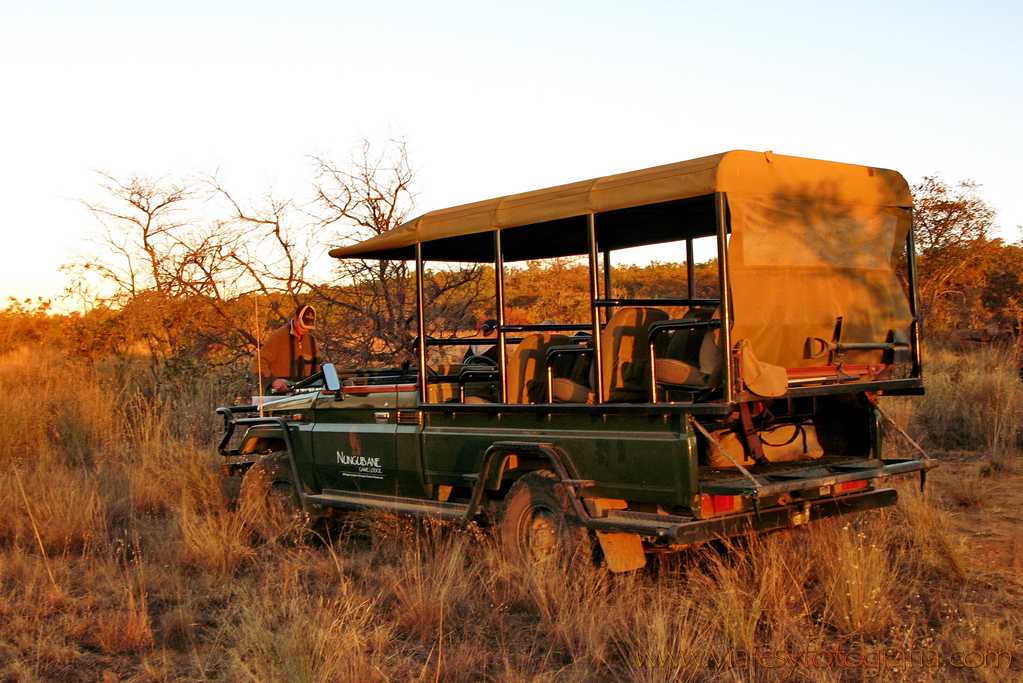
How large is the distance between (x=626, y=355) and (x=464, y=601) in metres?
1.72

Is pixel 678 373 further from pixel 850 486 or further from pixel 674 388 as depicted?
pixel 850 486

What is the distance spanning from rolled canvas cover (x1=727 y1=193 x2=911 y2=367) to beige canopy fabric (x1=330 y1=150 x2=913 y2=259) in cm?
8

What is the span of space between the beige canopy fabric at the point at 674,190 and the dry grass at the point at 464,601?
2.02m

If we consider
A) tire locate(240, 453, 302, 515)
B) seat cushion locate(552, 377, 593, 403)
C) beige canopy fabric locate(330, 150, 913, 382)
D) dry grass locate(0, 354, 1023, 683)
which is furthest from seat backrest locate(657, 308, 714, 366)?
tire locate(240, 453, 302, 515)

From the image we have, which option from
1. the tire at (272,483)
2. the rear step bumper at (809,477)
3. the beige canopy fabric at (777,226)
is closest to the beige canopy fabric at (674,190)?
the beige canopy fabric at (777,226)

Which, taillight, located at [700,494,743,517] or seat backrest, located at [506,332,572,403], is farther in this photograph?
seat backrest, located at [506,332,572,403]

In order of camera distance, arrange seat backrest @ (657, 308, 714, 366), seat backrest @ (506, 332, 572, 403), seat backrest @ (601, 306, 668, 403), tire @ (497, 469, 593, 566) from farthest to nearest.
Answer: seat backrest @ (506, 332, 572, 403) < seat backrest @ (657, 308, 714, 366) < seat backrest @ (601, 306, 668, 403) < tire @ (497, 469, 593, 566)

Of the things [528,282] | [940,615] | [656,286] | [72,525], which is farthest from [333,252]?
[656,286]

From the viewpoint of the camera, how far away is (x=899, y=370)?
269 inches

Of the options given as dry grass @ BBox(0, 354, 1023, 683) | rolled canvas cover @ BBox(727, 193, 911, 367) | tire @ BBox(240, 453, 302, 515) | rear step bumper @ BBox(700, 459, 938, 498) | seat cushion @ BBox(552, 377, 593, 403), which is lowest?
dry grass @ BBox(0, 354, 1023, 683)

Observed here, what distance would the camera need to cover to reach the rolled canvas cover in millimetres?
5113

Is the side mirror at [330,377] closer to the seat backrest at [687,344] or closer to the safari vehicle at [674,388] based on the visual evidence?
the safari vehicle at [674,388]

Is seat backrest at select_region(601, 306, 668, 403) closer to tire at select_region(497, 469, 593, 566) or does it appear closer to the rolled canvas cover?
tire at select_region(497, 469, 593, 566)

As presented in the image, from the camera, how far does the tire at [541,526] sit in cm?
548
